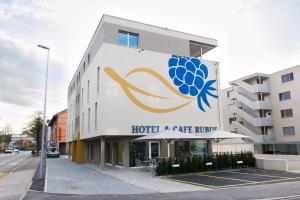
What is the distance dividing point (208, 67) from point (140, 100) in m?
8.57

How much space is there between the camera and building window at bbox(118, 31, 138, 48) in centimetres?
2258

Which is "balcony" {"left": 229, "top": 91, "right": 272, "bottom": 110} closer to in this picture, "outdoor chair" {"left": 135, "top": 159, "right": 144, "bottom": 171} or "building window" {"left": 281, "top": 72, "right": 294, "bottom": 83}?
"building window" {"left": 281, "top": 72, "right": 294, "bottom": 83}

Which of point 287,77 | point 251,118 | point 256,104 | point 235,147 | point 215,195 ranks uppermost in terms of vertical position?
point 287,77

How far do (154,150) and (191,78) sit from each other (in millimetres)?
7749

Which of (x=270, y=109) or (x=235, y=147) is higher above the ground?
(x=270, y=109)

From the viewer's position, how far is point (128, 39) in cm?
2288

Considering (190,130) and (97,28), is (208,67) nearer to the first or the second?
(190,130)

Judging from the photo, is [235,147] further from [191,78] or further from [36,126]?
[36,126]

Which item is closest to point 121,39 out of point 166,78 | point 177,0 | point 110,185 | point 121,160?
point 166,78

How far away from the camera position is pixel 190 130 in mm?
23609

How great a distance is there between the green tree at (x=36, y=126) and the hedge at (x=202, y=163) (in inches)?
1683

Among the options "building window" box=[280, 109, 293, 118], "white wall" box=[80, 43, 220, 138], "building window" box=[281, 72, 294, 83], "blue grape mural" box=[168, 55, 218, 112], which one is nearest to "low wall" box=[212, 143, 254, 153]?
"building window" box=[280, 109, 293, 118]

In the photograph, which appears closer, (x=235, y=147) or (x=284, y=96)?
(x=284, y=96)

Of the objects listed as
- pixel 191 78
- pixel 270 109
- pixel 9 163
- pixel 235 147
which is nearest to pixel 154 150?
pixel 191 78
